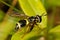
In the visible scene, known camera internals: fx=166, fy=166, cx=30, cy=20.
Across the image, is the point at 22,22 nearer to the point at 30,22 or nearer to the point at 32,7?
the point at 30,22

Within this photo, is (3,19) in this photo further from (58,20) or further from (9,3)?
(58,20)

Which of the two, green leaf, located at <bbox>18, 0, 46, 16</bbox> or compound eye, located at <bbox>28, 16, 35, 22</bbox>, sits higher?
green leaf, located at <bbox>18, 0, 46, 16</bbox>

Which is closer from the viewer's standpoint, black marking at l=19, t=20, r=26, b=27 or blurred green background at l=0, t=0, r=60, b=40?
black marking at l=19, t=20, r=26, b=27

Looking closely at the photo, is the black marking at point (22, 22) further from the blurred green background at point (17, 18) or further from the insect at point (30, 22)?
the blurred green background at point (17, 18)

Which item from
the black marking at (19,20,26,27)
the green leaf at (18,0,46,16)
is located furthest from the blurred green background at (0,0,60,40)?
the black marking at (19,20,26,27)

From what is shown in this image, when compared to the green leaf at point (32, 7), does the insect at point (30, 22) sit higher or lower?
lower

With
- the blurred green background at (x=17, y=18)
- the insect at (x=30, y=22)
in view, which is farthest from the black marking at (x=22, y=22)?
the blurred green background at (x=17, y=18)

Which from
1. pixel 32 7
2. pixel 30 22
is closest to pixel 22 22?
pixel 30 22

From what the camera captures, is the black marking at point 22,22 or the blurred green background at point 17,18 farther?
the blurred green background at point 17,18

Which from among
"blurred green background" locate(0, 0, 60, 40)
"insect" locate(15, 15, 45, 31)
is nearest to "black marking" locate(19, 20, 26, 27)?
"insect" locate(15, 15, 45, 31)

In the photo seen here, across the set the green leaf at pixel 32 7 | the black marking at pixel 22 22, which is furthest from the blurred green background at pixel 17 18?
the black marking at pixel 22 22

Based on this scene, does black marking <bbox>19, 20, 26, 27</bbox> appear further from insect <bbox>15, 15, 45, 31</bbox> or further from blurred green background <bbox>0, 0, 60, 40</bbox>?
blurred green background <bbox>0, 0, 60, 40</bbox>
